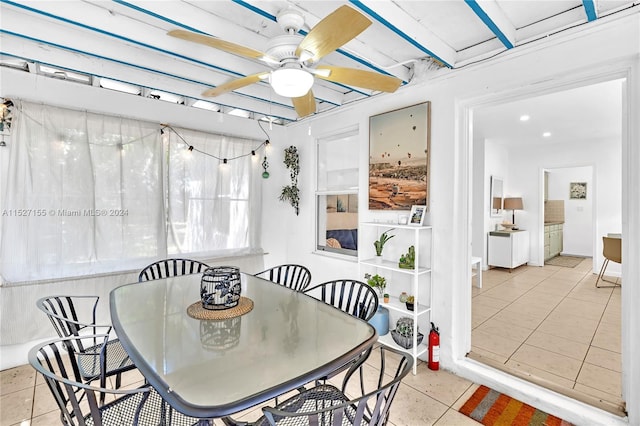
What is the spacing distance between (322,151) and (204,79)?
5.55 feet

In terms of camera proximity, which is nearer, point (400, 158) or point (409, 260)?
point (409, 260)

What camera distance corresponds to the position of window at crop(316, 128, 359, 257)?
12.0 ft

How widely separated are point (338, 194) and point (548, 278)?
4.48 m

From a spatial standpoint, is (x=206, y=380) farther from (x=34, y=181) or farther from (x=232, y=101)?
(x=232, y=101)

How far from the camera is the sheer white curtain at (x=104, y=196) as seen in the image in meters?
2.58

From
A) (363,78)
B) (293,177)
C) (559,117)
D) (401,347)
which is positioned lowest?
(401,347)

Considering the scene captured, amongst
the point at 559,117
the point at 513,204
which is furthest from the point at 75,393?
the point at 513,204

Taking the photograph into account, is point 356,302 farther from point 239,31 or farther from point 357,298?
point 239,31

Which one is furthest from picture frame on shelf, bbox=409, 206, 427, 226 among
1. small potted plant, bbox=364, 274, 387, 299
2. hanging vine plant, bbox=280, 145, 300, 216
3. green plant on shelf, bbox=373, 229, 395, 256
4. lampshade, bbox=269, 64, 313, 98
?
hanging vine plant, bbox=280, 145, 300, 216

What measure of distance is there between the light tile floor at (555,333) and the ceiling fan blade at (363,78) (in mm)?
2350

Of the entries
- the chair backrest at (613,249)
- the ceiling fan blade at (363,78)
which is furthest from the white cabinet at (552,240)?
the ceiling fan blade at (363,78)

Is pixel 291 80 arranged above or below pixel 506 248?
above

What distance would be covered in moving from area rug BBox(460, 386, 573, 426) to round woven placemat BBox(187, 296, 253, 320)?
166 centimetres

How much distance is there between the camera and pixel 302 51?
5.25 ft
